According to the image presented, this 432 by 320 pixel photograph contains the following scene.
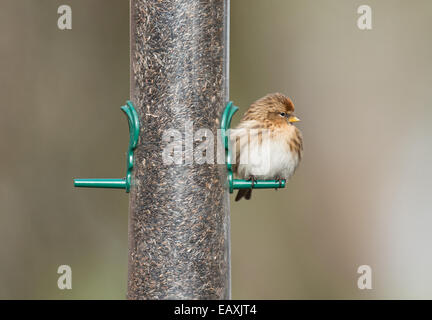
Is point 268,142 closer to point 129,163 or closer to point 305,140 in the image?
point 129,163

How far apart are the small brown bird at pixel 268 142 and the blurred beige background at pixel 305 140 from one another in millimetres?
3534

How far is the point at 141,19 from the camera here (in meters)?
5.33

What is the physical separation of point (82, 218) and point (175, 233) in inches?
184

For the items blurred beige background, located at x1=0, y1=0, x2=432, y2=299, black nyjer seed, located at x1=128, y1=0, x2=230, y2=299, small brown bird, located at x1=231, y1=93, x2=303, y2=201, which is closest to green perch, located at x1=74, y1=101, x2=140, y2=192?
black nyjer seed, located at x1=128, y1=0, x2=230, y2=299

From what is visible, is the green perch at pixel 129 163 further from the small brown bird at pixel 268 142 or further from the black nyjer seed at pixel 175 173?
the small brown bird at pixel 268 142

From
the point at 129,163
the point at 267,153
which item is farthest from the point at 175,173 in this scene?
the point at 267,153

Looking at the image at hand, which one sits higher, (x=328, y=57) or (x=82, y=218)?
(x=328, y=57)

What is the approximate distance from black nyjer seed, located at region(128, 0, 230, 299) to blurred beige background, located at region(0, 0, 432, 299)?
387 cm

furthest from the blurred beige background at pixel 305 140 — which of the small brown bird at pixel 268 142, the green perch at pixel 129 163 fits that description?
the green perch at pixel 129 163

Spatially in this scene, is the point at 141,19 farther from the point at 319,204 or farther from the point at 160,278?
the point at 319,204

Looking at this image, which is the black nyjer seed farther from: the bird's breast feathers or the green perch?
the bird's breast feathers

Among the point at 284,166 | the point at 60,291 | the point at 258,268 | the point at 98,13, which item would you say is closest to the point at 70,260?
the point at 60,291

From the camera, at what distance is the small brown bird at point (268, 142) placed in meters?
5.91

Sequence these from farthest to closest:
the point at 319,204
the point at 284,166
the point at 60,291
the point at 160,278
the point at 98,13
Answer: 1. the point at 319,204
2. the point at 98,13
3. the point at 60,291
4. the point at 284,166
5. the point at 160,278
